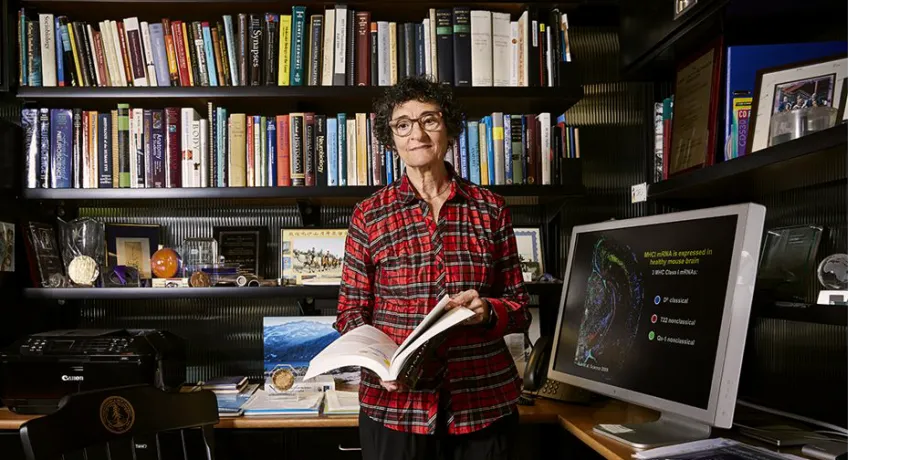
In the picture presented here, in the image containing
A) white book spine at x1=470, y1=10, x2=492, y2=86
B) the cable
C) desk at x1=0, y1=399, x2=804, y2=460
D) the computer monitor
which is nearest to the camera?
the computer monitor

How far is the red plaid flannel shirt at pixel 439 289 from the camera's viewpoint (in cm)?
160

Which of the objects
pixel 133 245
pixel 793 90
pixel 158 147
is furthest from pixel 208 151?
pixel 793 90

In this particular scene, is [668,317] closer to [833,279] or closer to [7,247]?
[833,279]

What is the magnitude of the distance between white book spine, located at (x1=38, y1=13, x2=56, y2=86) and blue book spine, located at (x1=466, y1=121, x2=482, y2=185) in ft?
4.60

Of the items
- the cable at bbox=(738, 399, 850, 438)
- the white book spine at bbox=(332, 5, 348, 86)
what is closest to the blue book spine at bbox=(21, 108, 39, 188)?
the white book spine at bbox=(332, 5, 348, 86)

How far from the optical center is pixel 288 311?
8.44 feet

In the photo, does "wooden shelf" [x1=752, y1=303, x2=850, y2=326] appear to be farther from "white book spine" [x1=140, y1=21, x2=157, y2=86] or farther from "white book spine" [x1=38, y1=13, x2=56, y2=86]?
"white book spine" [x1=38, y1=13, x2=56, y2=86]

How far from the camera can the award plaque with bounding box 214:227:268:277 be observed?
2.48m

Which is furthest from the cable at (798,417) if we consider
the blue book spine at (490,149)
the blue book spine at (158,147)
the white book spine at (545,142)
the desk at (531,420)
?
the blue book spine at (158,147)

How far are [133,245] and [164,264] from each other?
200mm

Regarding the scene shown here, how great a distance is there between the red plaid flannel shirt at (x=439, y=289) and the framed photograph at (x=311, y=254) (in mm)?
708

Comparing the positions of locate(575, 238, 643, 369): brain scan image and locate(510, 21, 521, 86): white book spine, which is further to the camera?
locate(510, 21, 521, 86): white book spine

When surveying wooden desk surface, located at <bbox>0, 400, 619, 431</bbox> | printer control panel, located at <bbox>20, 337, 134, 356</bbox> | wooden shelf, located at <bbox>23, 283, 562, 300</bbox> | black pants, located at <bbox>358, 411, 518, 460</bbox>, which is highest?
wooden shelf, located at <bbox>23, 283, 562, 300</bbox>

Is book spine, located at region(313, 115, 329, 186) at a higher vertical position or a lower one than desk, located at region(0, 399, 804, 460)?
higher
